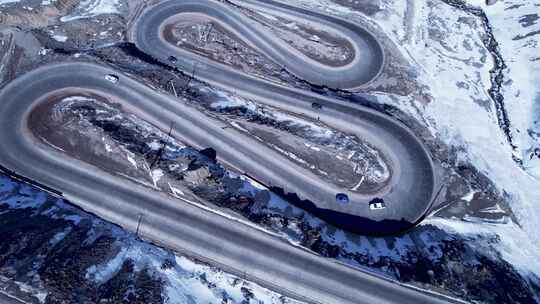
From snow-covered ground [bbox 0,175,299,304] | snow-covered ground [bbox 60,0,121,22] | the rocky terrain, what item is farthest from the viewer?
snow-covered ground [bbox 60,0,121,22]

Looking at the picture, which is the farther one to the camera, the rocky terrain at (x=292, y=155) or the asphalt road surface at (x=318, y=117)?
the asphalt road surface at (x=318, y=117)

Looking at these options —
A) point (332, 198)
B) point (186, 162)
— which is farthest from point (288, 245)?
point (186, 162)

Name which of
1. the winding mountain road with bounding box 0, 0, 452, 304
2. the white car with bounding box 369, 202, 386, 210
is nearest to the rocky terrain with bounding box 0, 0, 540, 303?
the winding mountain road with bounding box 0, 0, 452, 304

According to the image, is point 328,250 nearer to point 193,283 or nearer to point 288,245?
point 288,245

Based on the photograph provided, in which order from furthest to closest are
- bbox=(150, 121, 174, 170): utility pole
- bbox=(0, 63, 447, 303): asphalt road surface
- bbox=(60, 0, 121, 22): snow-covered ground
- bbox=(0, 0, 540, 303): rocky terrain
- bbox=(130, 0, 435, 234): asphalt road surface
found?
bbox=(60, 0, 121, 22): snow-covered ground, bbox=(130, 0, 435, 234): asphalt road surface, bbox=(150, 121, 174, 170): utility pole, bbox=(0, 63, 447, 303): asphalt road surface, bbox=(0, 0, 540, 303): rocky terrain

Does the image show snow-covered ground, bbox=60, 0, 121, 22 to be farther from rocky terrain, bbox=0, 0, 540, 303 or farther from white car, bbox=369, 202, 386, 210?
white car, bbox=369, 202, 386, 210

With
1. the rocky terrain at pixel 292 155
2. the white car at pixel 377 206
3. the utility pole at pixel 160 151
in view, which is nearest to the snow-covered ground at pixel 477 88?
the rocky terrain at pixel 292 155

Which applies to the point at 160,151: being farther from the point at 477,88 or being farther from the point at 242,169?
the point at 477,88

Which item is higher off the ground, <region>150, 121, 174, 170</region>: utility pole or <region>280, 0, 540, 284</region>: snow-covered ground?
<region>280, 0, 540, 284</region>: snow-covered ground

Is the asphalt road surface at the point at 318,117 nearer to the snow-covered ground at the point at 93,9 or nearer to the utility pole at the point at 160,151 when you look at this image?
Result: the snow-covered ground at the point at 93,9
